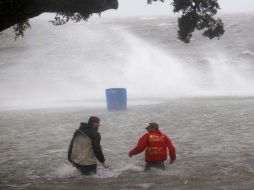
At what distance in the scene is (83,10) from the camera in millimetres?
7676

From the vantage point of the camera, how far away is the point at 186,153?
991cm

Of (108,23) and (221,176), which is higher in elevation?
(108,23)

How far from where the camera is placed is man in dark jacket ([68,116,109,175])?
7.64 metres

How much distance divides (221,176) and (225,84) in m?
26.2

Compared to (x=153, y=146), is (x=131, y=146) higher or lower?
lower

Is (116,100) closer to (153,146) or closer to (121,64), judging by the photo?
(153,146)

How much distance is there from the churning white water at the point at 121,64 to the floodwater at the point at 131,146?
7876 millimetres

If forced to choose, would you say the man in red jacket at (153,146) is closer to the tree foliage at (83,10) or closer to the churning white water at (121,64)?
the tree foliage at (83,10)

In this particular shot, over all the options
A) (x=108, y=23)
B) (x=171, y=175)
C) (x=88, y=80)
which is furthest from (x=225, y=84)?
(x=108, y=23)

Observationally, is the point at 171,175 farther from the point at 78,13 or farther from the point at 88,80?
the point at 88,80

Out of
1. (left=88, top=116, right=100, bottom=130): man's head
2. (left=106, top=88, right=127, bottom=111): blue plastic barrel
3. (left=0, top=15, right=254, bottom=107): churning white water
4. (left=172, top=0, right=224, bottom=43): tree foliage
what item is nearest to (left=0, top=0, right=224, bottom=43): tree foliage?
(left=172, top=0, right=224, bottom=43): tree foliage

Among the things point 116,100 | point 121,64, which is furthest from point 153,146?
point 121,64

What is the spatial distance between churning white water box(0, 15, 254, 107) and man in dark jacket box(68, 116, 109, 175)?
16596 millimetres

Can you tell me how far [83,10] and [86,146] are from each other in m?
2.39
